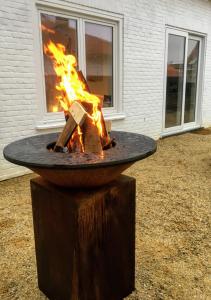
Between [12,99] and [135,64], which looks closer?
[12,99]

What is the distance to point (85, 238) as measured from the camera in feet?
3.94

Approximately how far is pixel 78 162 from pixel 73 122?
289 mm

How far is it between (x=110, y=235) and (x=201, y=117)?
6008mm

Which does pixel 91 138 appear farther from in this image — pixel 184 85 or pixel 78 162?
pixel 184 85

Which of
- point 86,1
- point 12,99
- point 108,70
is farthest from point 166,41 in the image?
point 12,99

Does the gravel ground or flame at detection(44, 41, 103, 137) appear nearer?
flame at detection(44, 41, 103, 137)

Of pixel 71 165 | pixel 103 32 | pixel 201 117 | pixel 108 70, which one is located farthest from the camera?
pixel 201 117

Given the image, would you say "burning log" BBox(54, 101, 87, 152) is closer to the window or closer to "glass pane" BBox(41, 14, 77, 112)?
the window

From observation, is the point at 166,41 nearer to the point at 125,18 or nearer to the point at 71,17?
the point at 125,18

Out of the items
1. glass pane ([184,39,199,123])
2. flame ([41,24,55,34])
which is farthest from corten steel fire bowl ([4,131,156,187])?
glass pane ([184,39,199,123])

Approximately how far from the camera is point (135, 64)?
15.1ft

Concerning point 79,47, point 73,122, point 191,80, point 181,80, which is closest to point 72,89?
point 73,122

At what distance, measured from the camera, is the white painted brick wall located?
3.06 metres

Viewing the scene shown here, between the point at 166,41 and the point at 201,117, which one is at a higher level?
the point at 166,41
